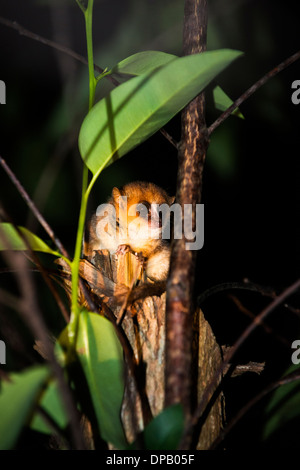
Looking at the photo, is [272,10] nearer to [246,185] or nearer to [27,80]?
[246,185]

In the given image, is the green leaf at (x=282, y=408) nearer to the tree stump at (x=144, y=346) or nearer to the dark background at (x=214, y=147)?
the tree stump at (x=144, y=346)

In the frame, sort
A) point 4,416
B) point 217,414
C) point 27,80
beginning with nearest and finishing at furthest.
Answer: point 4,416, point 217,414, point 27,80

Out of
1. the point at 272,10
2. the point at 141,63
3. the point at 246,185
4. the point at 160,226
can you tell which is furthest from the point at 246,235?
the point at 141,63

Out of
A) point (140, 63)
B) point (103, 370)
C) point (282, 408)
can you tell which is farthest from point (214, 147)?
point (103, 370)

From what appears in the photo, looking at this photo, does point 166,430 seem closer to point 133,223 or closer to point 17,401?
point 17,401

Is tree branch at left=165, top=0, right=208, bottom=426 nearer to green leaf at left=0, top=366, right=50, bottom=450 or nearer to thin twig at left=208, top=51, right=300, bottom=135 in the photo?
thin twig at left=208, top=51, right=300, bottom=135

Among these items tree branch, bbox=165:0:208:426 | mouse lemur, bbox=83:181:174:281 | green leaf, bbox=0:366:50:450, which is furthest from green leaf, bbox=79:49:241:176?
mouse lemur, bbox=83:181:174:281

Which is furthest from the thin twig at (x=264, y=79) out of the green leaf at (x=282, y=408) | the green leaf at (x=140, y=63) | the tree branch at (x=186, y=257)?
the green leaf at (x=282, y=408)
